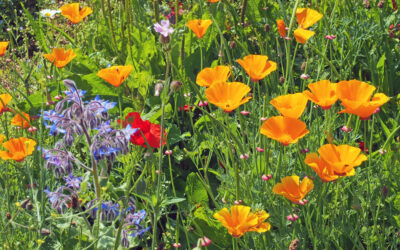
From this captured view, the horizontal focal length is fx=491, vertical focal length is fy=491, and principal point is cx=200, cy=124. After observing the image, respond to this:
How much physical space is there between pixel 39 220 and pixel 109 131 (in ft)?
1.20

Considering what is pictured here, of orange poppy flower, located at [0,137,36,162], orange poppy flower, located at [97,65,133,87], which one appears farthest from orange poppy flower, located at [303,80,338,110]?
orange poppy flower, located at [0,137,36,162]

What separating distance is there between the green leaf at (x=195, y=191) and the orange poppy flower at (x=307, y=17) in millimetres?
750

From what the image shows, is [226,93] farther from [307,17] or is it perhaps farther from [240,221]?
[307,17]

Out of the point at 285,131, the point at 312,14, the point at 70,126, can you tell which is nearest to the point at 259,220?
the point at 285,131

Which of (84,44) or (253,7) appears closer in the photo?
(253,7)

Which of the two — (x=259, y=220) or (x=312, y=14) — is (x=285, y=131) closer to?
(x=259, y=220)

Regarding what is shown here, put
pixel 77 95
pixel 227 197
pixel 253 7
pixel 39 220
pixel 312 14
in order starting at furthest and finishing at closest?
pixel 253 7 → pixel 312 14 → pixel 227 197 → pixel 39 220 → pixel 77 95

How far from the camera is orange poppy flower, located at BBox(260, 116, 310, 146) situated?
4.45ft

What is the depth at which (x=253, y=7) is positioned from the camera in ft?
10.2

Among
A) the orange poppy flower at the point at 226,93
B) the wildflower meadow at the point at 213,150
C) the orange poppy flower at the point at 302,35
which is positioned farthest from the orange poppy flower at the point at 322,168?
the orange poppy flower at the point at 302,35

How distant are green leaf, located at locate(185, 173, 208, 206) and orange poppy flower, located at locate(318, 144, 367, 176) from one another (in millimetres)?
769

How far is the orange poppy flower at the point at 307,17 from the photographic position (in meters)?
1.91

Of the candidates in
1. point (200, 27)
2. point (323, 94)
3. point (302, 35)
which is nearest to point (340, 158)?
point (323, 94)

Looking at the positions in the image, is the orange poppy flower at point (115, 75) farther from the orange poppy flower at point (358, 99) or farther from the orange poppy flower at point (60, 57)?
the orange poppy flower at point (358, 99)
